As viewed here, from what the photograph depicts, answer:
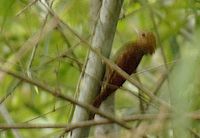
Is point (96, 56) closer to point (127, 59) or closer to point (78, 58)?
point (127, 59)

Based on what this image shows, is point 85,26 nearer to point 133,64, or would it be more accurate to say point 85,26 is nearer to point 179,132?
point 133,64

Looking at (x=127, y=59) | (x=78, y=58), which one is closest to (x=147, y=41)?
(x=127, y=59)

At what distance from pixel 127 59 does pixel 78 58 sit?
35cm

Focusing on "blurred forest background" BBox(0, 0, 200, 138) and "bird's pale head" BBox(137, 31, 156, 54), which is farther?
"bird's pale head" BBox(137, 31, 156, 54)

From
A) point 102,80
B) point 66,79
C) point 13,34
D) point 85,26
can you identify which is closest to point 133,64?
point 102,80

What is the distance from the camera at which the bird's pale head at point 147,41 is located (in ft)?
3.42

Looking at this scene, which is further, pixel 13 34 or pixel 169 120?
pixel 13 34

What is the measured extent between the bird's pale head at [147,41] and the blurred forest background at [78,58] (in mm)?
24

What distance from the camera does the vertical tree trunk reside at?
3.47ft

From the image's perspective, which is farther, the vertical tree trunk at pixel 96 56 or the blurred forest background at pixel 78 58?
the vertical tree trunk at pixel 96 56

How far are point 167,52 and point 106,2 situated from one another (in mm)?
365

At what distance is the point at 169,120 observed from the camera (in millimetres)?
789

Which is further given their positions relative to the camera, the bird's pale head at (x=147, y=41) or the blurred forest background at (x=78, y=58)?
the bird's pale head at (x=147, y=41)

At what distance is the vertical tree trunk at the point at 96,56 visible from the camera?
3.47 ft
